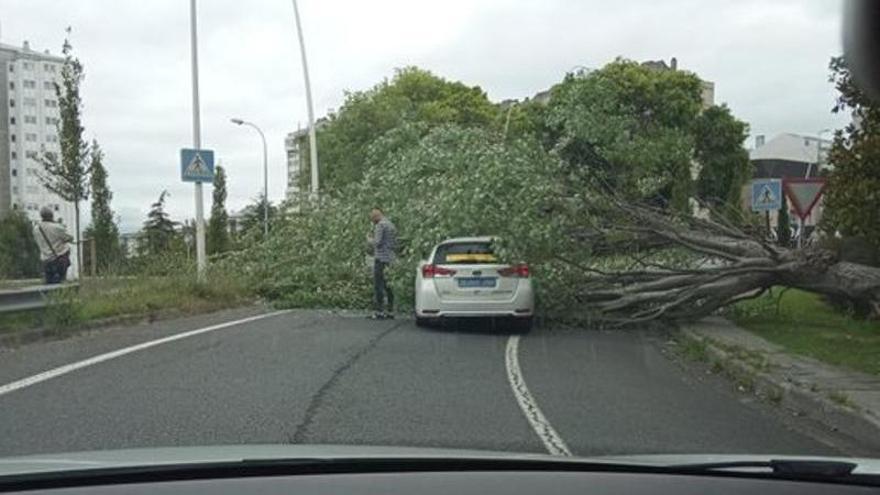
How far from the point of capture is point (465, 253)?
51.9 ft

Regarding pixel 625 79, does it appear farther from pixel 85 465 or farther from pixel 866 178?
pixel 85 465

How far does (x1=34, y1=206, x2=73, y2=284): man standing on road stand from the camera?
17.0 meters

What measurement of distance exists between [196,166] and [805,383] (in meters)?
13.3

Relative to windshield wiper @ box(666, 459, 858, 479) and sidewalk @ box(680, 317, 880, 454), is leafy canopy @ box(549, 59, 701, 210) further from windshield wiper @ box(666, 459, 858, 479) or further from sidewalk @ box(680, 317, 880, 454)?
windshield wiper @ box(666, 459, 858, 479)

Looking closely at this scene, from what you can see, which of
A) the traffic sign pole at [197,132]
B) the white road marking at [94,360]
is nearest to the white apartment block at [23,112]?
the traffic sign pole at [197,132]

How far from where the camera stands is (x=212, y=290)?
19.8 m

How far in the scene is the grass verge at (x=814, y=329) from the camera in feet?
41.0

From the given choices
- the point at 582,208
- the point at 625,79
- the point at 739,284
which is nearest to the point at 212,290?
the point at 582,208

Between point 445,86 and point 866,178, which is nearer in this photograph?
point 866,178

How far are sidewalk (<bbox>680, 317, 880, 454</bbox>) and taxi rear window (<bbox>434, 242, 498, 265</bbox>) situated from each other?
3.27 m

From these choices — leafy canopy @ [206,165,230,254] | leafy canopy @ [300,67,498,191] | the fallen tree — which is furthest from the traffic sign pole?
leafy canopy @ [300,67,498,191]

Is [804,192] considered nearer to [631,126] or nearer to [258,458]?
[258,458]

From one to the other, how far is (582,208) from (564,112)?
15.2 meters

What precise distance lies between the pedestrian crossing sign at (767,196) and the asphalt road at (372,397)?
8.05m
